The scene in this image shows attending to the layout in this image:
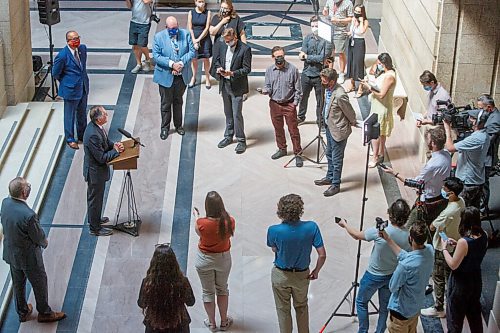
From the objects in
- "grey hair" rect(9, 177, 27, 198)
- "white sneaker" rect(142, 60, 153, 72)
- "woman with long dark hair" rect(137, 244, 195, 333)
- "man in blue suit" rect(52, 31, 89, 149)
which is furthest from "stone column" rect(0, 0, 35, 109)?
"woman with long dark hair" rect(137, 244, 195, 333)

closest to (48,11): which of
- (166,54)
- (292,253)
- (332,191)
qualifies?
(166,54)

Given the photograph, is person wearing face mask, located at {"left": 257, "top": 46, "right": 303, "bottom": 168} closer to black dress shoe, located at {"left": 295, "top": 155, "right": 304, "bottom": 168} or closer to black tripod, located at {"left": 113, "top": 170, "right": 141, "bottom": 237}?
black dress shoe, located at {"left": 295, "top": 155, "right": 304, "bottom": 168}

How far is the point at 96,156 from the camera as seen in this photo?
10344mm

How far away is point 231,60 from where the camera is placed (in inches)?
497

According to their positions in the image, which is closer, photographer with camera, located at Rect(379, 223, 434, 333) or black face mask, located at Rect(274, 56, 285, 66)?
photographer with camera, located at Rect(379, 223, 434, 333)

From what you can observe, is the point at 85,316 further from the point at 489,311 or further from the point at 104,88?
the point at 104,88

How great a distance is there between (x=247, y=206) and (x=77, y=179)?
225 cm

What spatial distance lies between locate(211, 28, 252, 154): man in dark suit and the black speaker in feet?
9.21

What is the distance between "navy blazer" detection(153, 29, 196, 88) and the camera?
12.9m

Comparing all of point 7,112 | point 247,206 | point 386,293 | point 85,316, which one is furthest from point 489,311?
point 7,112

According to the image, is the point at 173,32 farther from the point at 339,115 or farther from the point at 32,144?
the point at 339,115

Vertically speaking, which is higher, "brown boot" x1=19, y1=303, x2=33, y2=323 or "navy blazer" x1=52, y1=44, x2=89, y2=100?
"navy blazer" x1=52, y1=44, x2=89, y2=100

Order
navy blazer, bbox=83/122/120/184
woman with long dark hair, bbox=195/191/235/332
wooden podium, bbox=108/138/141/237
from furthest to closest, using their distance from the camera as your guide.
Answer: wooden podium, bbox=108/138/141/237, navy blazer, bbox=83/122/120/184, woman with long dark hair, bbox=195/191/235/332

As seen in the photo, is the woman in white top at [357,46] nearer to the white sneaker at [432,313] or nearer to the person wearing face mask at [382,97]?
the person wearing face mask at [382,97]
